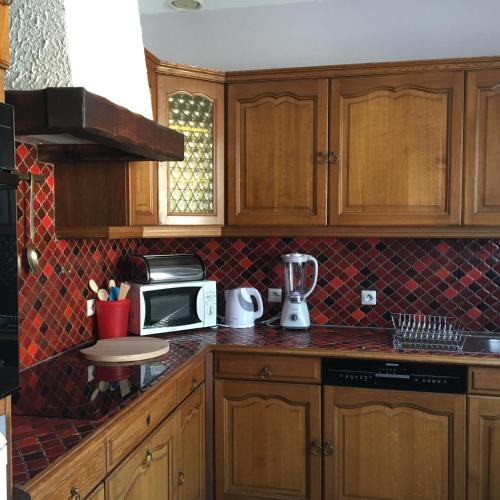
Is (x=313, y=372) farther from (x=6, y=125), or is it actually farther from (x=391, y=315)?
(x=6, y=125)

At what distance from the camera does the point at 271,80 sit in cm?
283

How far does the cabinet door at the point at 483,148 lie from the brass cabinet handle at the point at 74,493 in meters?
2.01

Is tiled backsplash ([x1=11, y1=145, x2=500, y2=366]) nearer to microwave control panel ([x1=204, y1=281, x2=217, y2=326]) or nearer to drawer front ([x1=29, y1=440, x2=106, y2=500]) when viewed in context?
microwave control panel ([x1=204, y1=281, x2=217, y2=326])

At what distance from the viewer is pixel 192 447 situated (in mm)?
2443

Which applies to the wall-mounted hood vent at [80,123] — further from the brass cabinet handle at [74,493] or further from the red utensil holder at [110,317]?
the brass cabinet handle at [74,493]

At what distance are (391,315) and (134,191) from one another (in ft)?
4.80

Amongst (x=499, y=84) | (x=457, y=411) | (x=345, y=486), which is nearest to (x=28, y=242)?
(x=345, y=486)

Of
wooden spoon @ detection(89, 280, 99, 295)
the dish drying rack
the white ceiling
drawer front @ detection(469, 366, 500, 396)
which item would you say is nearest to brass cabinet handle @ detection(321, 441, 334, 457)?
the dish drying rack

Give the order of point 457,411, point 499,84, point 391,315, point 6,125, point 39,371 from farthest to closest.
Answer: point 391,315
point 499,84
point 457,411
point 39,371
point 6,125

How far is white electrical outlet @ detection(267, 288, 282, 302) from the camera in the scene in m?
3.18

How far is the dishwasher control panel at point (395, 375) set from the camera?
2445 mm

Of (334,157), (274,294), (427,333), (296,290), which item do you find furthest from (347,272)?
(334,157)

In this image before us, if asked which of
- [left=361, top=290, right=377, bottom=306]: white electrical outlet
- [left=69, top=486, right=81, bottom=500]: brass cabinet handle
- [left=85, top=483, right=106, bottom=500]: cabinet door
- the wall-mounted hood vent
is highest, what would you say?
the wall-mounted hood vent

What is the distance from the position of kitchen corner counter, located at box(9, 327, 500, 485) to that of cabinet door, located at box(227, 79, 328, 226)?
1.88 feet
